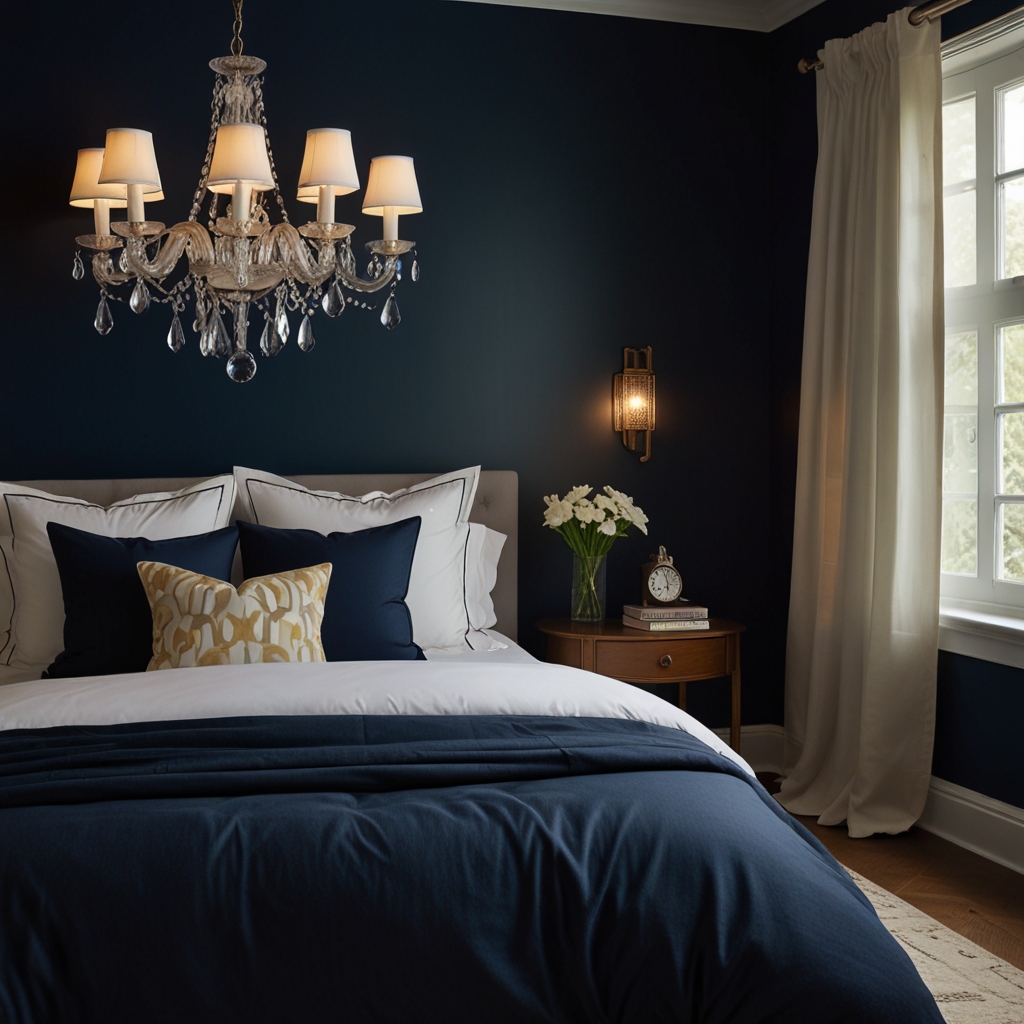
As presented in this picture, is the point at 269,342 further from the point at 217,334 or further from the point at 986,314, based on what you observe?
the point at 986,314

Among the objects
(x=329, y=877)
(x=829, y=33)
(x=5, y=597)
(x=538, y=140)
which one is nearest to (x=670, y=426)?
(x=538, y=140)

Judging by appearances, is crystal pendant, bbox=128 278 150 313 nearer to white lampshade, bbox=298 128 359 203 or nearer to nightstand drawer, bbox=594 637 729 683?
white lampshade, bbox=298 128 359 203

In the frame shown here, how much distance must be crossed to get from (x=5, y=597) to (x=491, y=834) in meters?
2.18

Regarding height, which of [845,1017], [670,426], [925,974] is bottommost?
[925,974]

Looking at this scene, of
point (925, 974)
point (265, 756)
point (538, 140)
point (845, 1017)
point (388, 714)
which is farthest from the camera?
point (538, 140)

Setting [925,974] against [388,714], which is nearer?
[388,714]

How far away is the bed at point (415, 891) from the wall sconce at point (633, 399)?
2206 millimetres

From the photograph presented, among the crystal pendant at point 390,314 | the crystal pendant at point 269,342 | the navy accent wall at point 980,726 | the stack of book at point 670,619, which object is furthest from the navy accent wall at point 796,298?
the crystal pendant at point 269,342

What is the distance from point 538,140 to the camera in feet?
12.9

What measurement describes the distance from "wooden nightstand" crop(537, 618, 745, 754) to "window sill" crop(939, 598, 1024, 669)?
2.28ft

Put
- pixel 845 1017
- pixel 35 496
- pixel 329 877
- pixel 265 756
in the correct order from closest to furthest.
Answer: pixel 845 1017 < pixel 329 877 < pixel 265 756 < pixel 35 496

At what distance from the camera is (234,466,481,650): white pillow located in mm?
3273

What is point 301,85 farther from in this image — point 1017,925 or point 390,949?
point 1017,925

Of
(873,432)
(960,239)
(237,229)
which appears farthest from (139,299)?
(960,239)
